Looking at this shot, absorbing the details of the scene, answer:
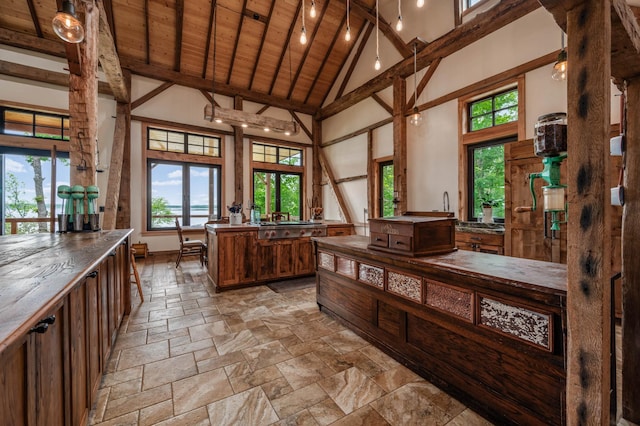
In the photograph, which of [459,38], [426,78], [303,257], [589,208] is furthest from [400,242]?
[426,78]

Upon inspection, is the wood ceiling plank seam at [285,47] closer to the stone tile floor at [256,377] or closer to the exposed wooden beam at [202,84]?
the exposed wooden beam at [202,84]

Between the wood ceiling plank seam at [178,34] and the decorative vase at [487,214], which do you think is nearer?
the decorative vase at [487,214]

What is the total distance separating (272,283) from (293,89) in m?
5.88

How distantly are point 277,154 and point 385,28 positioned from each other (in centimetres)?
416

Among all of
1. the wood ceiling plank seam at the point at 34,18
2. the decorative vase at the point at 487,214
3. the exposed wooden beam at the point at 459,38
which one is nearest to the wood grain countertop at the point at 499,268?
the decorative vase at the point at 487,214

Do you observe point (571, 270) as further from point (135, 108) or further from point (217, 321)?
point (135, 108)

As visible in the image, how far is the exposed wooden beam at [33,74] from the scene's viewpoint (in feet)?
16.4

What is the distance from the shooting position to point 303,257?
14.7 ft

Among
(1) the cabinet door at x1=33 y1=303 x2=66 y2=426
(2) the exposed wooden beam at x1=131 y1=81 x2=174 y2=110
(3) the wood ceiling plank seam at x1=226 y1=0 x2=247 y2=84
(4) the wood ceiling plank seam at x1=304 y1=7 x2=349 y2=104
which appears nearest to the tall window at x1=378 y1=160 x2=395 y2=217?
(4) the wood ceiling plank seam at x1=304 y1=7 x2=349 y2=104

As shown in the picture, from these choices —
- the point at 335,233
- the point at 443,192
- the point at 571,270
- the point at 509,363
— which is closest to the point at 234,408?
the point at 509,363

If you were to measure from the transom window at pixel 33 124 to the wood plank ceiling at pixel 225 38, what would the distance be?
4.05ft

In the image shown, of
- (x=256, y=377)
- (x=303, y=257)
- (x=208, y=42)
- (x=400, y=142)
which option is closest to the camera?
(x=256, y=377)

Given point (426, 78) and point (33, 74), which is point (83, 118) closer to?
point (33, 74)

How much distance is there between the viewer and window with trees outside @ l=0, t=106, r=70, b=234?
511 centimetres
